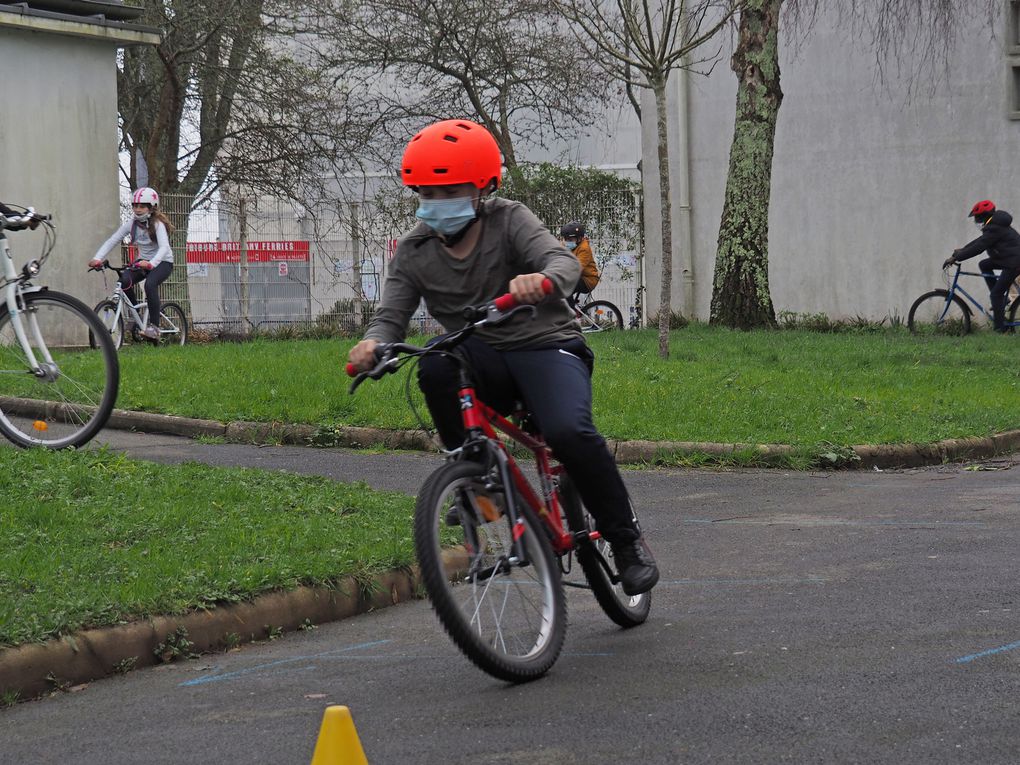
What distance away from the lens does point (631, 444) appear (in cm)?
1039

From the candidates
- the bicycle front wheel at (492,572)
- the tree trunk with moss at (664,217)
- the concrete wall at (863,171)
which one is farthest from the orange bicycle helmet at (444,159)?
the concrete wall at (863,171)

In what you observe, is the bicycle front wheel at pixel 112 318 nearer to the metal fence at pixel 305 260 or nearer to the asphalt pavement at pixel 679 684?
the metal fence at pixel 305 260

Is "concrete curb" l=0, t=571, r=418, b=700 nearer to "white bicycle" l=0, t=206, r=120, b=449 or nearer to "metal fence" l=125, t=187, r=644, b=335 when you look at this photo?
"white bicycle" l=0, t=206, r=120, b=449

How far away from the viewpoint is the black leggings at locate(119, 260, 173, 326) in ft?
57.5

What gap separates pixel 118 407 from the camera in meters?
12.0

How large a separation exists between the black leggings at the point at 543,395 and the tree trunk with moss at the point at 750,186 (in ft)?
52.6

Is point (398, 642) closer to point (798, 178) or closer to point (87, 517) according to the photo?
point (87, 517)

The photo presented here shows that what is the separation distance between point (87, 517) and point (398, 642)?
6.81ft

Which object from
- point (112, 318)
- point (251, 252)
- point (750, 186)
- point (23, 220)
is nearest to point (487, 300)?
point (23, 220)

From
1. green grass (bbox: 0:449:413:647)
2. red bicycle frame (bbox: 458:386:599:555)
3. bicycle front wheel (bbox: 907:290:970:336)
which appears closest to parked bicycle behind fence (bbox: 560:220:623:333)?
bicycle front wheel (bbox: 907:290:970:336)

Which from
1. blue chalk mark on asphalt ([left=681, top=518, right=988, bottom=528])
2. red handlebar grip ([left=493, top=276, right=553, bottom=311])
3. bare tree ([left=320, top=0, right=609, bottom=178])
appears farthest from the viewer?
bare tree ([left=320, top=0, right=609, bottom=178])

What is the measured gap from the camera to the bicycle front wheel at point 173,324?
19234 millimetres

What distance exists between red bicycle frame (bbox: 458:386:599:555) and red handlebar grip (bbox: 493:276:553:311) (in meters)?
0.30

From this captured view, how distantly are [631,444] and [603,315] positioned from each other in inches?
505
